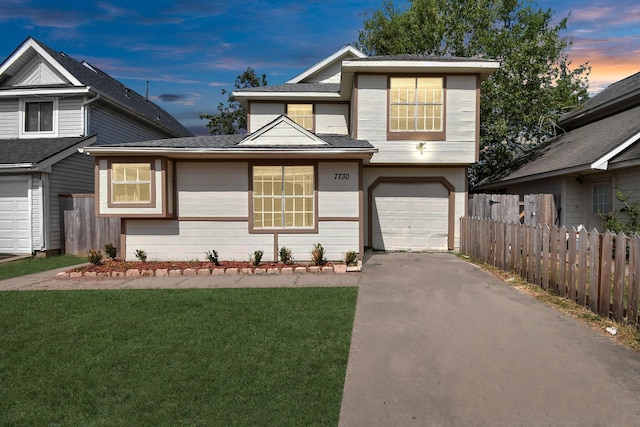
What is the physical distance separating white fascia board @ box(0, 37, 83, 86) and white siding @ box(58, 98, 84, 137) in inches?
31.7

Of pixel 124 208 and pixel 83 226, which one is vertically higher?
pixel 124 208

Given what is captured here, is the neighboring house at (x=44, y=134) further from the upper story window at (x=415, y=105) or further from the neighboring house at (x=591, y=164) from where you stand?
the neighboring house at (x=591, y=164)

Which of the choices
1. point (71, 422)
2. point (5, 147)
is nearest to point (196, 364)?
point (71, 422)

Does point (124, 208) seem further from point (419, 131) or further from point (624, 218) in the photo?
A: point (624, 218)

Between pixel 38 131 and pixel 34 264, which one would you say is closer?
pixel 34 264

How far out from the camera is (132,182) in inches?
412

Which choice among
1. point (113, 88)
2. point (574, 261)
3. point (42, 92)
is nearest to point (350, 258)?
point (574, 261)

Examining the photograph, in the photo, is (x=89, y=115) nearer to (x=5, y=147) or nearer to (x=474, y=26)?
(x=5, y=147)

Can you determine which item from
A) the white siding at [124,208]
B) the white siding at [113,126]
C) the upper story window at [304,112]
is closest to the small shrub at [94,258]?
the white siding at [124,208]

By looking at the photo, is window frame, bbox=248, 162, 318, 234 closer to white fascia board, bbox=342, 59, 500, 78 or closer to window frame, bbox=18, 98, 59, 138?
white fascia board, bbox=342, 59, 500, 78

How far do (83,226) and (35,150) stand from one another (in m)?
3.40

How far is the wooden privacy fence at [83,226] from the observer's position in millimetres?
13375

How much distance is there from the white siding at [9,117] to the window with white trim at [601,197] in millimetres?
22057

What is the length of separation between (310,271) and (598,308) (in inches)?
231
